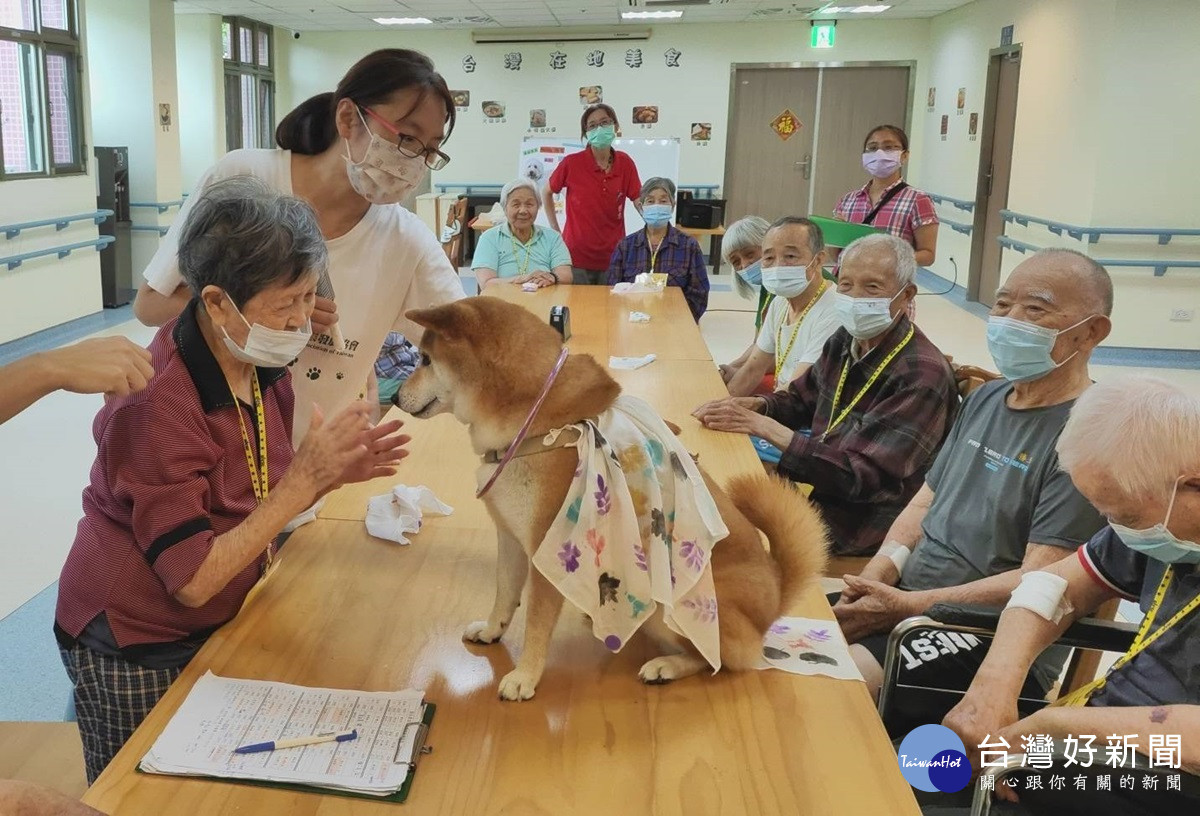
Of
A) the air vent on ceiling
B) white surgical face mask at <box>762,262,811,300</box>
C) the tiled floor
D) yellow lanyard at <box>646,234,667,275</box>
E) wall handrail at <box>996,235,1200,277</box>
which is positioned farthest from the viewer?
the air vent on ceiling

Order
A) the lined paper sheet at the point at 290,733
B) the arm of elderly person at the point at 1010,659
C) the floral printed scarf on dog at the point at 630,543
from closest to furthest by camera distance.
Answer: the lined paper sheet at the point at 290,733, the floral printed scarf on dog at the point at 630,543, the arm of elderly person at the point at 1010,659

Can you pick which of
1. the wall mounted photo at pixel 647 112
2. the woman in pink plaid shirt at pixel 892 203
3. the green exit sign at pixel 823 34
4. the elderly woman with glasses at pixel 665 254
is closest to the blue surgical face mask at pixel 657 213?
the elderly woman with glasses at pixel 665 254

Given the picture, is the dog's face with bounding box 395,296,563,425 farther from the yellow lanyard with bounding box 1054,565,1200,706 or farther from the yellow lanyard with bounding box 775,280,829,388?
the yellow lanyard with bounding box 775,280,829,388

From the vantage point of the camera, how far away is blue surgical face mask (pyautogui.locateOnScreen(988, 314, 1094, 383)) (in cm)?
199

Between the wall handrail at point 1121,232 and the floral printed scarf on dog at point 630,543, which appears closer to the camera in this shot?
the floral printed scarf on dog at point 630,543

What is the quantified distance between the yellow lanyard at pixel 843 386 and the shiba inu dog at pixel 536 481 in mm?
1154

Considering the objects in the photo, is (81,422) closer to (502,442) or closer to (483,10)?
(502,442)

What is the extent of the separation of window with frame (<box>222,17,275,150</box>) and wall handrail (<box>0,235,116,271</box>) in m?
4.20

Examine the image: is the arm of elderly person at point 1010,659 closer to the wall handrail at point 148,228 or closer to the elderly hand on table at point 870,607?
the elderly hand on table at point 870,607

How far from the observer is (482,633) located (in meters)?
1.48

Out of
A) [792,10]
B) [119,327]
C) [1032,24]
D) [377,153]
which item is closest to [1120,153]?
[1032,24]

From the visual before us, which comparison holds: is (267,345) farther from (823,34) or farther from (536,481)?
(823,34)

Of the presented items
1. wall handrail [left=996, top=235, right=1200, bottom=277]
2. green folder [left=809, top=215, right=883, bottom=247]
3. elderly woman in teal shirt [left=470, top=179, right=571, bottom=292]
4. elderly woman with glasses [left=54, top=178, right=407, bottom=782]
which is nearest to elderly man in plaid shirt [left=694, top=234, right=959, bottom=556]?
elderly woman with glasses [left=54, top=178, right=407, bottom=782]

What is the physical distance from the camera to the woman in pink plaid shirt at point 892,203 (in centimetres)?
512
